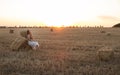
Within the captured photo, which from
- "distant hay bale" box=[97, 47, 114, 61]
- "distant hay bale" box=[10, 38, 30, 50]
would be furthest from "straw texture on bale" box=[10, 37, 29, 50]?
"distant hay bale" box=[97, 47, 114, 61]

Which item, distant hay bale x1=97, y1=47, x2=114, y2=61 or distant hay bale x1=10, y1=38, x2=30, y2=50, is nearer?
distant hay bale x1=97, y1=47, x2=114, y2=61

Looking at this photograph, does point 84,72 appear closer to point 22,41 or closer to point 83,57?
point 83,57

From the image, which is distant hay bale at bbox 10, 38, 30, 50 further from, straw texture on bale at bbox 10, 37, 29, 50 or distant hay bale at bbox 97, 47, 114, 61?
distant hay bale at bbox 97, 47, 114, 61

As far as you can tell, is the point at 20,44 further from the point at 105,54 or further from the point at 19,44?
the point at 105,54

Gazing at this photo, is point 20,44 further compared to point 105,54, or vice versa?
point 20,44

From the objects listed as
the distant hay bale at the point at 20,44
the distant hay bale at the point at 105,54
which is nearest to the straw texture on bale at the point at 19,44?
the distant hay bale at the point at 20,44

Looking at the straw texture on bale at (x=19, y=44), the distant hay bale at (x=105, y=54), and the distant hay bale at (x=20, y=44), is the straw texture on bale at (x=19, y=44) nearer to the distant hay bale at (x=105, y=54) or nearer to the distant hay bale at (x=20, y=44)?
the distant hay bale at (x=20, y=44)

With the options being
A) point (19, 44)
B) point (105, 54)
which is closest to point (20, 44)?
point (19, 44)

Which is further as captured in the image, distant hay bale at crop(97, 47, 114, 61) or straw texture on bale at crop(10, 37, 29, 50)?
straw texture on bale at crop(10, 37, 29, 50)

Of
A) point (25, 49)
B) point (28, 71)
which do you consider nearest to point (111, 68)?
point (28, 71)

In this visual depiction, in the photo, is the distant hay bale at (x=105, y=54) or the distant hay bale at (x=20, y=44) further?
the distant hay bale at (x=20, y=44)

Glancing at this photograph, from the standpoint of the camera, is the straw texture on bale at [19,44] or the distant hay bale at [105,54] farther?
the straw texture on bale at [19,44]

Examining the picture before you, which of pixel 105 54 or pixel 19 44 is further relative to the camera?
pixel 19 44

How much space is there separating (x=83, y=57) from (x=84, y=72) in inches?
156
